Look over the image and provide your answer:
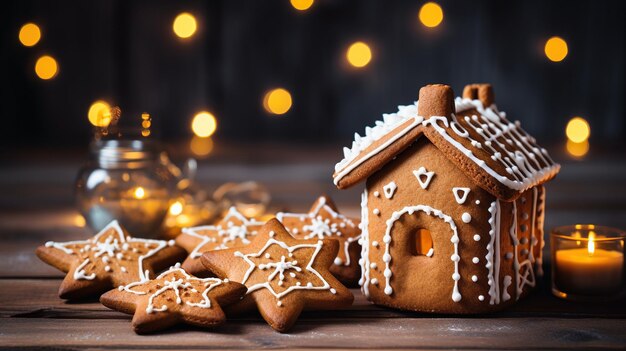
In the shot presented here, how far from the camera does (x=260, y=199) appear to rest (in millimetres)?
2082

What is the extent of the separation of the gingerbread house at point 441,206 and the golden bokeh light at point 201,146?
169cm

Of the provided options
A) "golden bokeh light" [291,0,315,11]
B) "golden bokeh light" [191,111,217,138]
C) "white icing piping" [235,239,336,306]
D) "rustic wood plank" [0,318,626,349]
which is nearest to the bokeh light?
"golden bokeh light" [291,0,315,11]

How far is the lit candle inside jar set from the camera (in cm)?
121

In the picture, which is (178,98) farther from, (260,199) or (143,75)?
(260,199)

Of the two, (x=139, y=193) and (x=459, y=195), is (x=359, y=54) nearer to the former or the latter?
(x=139, y=193)

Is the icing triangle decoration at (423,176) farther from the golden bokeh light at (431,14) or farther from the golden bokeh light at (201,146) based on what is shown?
the golden bokeh light at (431,14)

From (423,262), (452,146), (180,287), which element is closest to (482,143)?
(452,146)

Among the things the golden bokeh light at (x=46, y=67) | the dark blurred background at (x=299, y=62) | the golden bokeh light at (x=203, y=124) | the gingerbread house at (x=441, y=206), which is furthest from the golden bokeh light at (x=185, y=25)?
the gingerbread house at (x=441, y=206)

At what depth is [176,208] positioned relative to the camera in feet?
6.27

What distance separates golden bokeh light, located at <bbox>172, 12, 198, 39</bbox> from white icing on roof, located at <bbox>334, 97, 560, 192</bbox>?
1853mm

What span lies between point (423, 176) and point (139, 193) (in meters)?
0.81

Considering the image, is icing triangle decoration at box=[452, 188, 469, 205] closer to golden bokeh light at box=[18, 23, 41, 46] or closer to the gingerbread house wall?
the gingerbread house wall

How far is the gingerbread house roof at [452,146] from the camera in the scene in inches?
42.0

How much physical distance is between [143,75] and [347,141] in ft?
2.92
